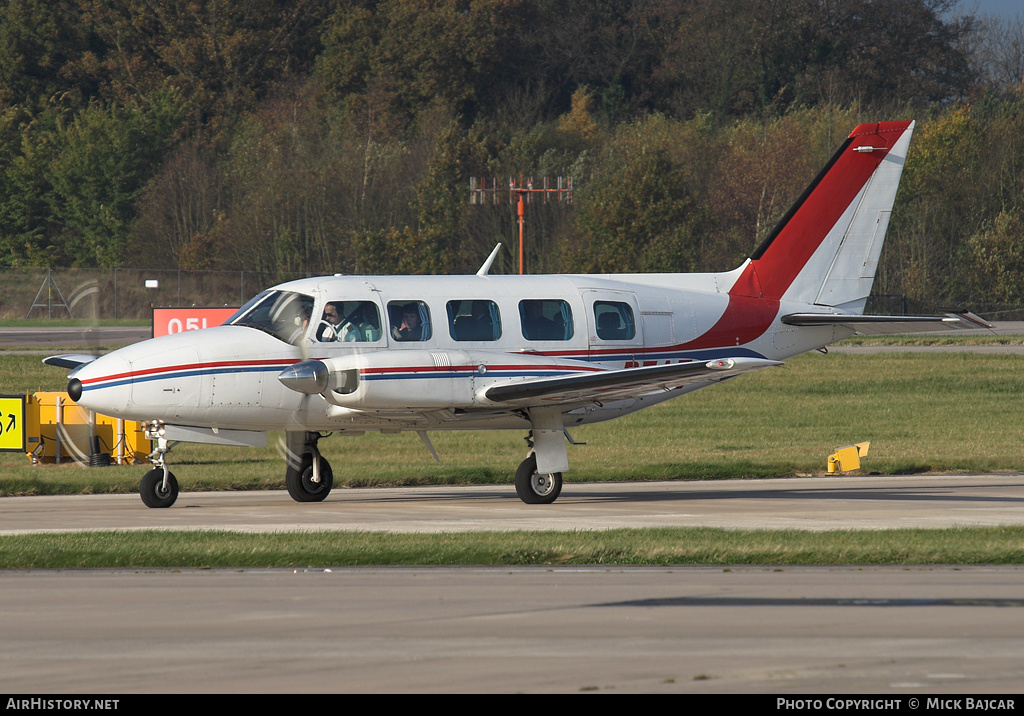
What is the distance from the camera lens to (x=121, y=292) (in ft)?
221

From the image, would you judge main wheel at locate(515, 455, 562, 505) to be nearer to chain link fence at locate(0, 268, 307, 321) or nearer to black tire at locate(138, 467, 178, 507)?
black tire at locate(138, 467, 178, 507)

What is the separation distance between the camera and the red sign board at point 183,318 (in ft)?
92.1

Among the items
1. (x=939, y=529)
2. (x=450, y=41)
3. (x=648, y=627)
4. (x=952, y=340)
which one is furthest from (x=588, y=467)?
(x=450, y=41)

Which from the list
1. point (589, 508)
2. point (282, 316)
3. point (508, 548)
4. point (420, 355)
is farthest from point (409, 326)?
point (508, 548)

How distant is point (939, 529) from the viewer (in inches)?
573

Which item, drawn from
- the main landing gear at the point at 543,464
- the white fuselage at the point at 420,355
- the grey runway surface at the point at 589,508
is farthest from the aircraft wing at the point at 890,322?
the main landing gear at the point at 543,464

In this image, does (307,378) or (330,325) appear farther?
(330,325)

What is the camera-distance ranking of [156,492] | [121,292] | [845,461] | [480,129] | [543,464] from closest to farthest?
[156,492]
[543,464]
[845,461]
[121,292]
[480,129]

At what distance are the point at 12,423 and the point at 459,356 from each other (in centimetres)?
954

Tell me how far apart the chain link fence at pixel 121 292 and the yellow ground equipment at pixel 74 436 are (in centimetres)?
4170

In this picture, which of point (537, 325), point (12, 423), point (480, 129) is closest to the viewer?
point (537, 325)

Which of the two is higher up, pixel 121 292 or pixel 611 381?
pixel 121 292

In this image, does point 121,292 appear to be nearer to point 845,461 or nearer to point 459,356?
point 845,461

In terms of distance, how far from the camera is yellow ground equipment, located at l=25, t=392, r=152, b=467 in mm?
22609
